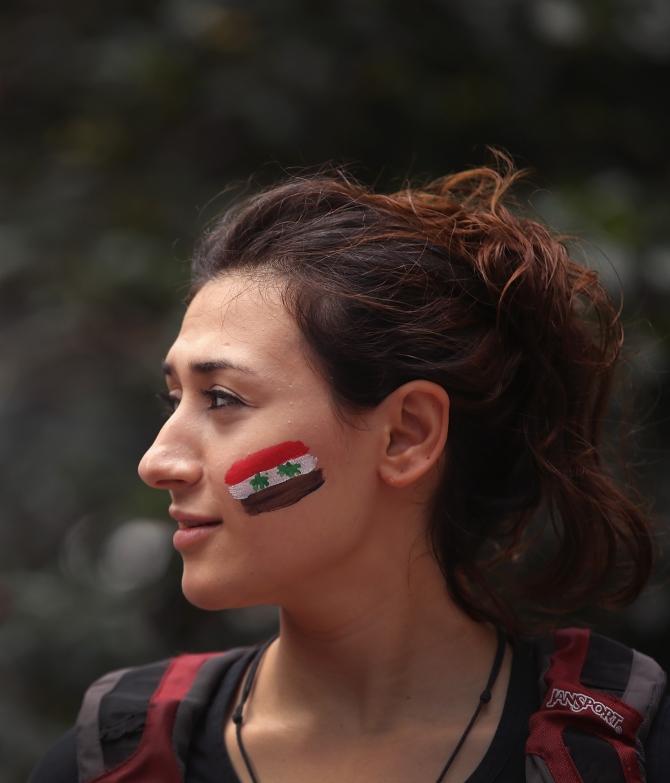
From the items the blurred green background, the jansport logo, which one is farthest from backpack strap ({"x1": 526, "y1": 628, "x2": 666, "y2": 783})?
the blurred green background

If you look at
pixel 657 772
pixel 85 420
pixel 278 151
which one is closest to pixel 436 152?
pixel 278 151

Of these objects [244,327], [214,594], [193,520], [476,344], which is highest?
[244,327]

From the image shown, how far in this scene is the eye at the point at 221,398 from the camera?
6.02 ft

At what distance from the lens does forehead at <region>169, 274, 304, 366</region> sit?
6.03 feet

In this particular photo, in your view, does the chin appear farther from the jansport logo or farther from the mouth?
the jansport logo

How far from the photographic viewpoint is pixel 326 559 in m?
1.83

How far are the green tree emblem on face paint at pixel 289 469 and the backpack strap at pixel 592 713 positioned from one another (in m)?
0.51

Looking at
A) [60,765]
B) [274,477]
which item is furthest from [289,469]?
[60,765]

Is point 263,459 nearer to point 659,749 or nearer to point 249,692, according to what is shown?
point 249,692

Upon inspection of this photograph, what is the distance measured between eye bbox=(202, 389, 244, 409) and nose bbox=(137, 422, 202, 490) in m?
0.08

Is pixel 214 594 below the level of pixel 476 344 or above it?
below

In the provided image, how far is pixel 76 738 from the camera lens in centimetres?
196

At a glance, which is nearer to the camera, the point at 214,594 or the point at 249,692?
the point at 214,594

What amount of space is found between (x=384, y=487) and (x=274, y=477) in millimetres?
198
